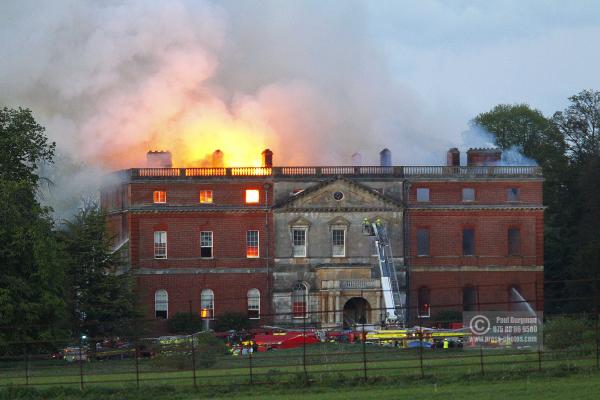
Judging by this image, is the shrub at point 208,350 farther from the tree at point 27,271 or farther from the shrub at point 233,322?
the shrub at point 233,322

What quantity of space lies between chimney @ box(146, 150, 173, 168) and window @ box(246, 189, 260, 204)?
605 centimetres

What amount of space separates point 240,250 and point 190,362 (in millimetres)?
36139

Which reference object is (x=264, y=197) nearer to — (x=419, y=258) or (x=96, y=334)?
(x=419, y=258)

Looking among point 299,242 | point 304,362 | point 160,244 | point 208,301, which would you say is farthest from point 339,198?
point 304,362

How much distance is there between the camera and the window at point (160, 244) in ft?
269

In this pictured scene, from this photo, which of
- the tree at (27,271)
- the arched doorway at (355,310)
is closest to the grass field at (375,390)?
the tree at (27,271)

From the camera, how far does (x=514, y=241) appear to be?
83688 mm

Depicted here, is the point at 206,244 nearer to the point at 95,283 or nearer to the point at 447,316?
the point at 95,283

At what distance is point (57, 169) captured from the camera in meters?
115

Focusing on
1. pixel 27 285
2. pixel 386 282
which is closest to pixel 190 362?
pixel 27 285

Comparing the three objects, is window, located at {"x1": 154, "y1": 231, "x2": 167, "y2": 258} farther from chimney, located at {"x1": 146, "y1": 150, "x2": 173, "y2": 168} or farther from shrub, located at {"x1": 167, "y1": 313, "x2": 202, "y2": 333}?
chimney, located at {"x1": 146, "y1": 150, "x2": 173, "y2": 168}

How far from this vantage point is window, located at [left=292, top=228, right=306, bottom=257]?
270ft

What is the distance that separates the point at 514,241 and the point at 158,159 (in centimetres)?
2159

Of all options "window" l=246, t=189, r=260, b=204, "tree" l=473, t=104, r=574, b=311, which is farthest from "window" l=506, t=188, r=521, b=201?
"window" l=246, t=189, r=260, b=204
